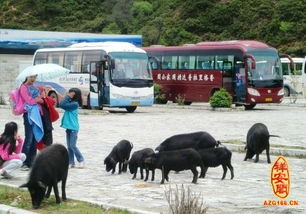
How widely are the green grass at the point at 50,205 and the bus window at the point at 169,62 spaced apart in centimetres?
2724

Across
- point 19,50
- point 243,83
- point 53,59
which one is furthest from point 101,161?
point 19,50

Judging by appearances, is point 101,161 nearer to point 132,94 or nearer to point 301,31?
point 132,94

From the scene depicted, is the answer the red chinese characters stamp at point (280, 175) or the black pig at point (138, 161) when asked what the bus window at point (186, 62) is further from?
the red chinese characters stamp at point (280, 175)

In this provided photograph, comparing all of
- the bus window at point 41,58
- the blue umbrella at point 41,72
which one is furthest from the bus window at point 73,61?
the blue umbrella at point 41,72

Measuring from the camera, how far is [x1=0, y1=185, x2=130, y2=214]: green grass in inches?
339

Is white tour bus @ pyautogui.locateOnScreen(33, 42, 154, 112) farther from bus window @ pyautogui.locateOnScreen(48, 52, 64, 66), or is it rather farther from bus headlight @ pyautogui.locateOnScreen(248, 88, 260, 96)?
bus headlight @ pyautogui.locateOnScreen(248, 88, 260, 96)

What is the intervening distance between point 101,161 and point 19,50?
3038cm

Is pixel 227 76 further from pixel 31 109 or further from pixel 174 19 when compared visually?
pixel 174 19

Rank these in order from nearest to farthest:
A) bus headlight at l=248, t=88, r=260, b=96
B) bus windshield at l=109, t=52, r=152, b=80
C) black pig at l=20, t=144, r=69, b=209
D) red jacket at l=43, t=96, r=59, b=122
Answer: black pig at l=20, t=144, r=69, b=209 < red jacket at l=43, t=96, r=59, b=122 < bus windshield at l=109, t=52, r=152, b=80 < bus headlight at l=248, t=88, r=260, b=96

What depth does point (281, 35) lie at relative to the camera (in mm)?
54938

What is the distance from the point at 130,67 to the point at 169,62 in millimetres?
7192

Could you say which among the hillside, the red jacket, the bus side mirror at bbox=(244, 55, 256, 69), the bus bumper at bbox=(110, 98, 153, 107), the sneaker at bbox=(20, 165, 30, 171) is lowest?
the sneaker at bbox=(20, 165, 30, 171)

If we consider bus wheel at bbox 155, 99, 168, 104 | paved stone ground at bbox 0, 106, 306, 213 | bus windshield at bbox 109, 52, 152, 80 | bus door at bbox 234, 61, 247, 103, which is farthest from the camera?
bus wheel at bbox 155, 99, 168, 104

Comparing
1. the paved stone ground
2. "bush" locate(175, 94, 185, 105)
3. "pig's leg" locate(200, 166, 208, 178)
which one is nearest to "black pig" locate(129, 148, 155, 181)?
the paved stone ground
